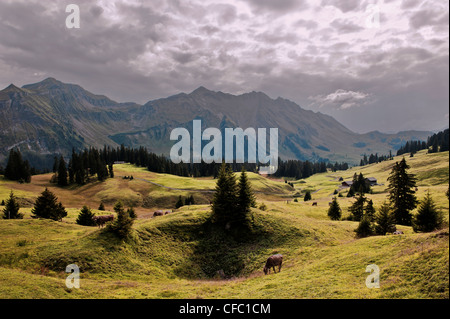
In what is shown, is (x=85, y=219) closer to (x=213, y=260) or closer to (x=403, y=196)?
(x=213, y=260)

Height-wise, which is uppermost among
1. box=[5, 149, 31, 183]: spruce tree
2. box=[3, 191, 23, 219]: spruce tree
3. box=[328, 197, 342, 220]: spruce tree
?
box=[5, 149, 31, 183]: spruce tree

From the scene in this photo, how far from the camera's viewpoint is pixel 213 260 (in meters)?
34.9

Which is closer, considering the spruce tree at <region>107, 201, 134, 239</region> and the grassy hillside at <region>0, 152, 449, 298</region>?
the grassy hillside at <region>0, 152, 449, 298</region>

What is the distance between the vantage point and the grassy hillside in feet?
51.9

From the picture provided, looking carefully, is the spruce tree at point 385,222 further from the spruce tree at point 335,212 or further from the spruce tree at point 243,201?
the spruce tree at point 243,201

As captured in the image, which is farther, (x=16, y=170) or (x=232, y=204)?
(x=16, y=170)

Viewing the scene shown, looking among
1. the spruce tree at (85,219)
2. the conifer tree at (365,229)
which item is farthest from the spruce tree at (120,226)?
the conifer tree at (365,229)

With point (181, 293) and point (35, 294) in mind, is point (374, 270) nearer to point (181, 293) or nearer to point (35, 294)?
point (181, 293)

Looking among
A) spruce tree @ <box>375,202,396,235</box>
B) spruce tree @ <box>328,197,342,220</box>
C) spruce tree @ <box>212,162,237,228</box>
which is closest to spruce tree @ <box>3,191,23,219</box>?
spruce tree @ <box>212,162,237,228</box>

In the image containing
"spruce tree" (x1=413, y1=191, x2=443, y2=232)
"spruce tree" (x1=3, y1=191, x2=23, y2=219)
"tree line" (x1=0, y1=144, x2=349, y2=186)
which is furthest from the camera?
"tree line" (x1=0, y1=144, x2=349, y2=186)

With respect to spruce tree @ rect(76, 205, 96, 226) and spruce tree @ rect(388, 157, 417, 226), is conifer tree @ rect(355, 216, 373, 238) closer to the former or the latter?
spruce tree @ rect(388, 157, 417, 226)

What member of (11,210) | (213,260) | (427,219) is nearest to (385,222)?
(427,219)

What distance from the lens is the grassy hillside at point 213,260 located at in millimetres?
15820
